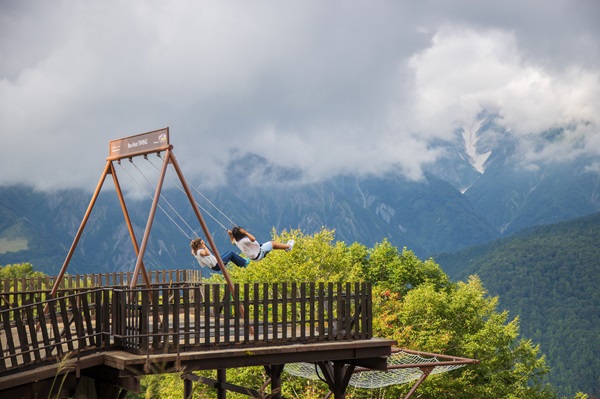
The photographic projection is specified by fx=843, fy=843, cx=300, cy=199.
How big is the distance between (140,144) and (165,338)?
4200 millimetres

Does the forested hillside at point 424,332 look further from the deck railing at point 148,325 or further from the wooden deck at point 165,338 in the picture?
the deck railing at point 148,325

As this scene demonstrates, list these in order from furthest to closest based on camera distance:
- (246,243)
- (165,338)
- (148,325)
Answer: (246,243) < (165,338) < (148,325)

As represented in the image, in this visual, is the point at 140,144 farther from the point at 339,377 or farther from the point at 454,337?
the point at 454,337

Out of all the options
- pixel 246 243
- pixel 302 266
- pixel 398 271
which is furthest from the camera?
pixel 398 271

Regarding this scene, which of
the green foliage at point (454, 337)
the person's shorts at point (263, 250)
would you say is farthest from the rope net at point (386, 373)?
the green foliage at point (454, 337)

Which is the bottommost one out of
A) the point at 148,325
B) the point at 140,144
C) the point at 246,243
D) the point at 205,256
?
the point at 148,325

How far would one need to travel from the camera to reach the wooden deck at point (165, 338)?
11883mm

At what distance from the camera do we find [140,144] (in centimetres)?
1536

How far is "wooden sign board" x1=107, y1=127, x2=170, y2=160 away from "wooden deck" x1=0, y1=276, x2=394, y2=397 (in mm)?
2870

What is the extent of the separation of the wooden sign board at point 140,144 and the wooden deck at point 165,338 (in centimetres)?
287

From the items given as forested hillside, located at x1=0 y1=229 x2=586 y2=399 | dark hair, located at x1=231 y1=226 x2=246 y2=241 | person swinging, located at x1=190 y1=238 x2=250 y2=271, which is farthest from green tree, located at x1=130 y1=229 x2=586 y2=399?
dark hair, located at x1=231 y1=226 x2=246 y2=241

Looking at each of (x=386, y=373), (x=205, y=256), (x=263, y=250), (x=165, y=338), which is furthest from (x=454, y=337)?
(x=165, y=338)

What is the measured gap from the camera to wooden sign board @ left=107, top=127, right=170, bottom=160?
14.8 metres

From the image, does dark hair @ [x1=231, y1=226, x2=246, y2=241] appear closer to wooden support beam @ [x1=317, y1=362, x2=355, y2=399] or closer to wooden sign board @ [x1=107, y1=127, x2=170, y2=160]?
wooden sign board @ [x1=107, y1=127, x2=170, y2=160]
